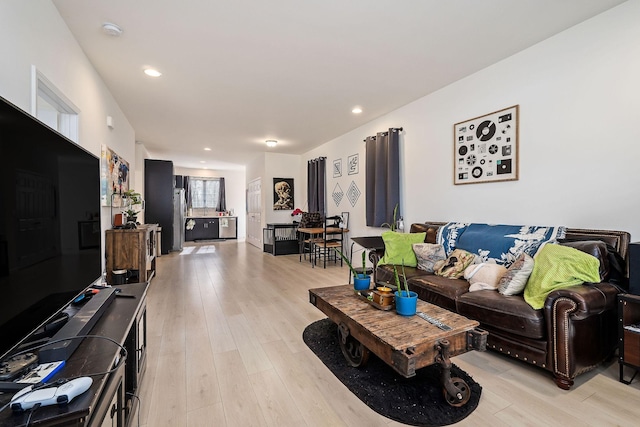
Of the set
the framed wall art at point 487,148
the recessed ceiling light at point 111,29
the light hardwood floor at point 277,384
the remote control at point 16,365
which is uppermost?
the recessed ceiling light at point 111,29

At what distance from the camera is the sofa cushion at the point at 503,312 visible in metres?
1.85

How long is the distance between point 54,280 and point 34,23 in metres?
1.76

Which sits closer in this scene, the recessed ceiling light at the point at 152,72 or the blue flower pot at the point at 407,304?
the blue flower pot at the point at 407,304

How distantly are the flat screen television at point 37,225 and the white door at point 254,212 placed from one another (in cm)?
618

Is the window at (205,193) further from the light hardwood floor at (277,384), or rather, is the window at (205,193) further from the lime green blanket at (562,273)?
the lime green blanket at (562,273)

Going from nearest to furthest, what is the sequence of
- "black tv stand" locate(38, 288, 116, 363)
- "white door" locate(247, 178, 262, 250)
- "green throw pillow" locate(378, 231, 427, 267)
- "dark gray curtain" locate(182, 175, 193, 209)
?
"black tv stand" locate(38, 288, 116, 363) < "green throw pillow" locate(378, 231, 427, 267) < "white door" locate(247, 178, 262, 250) < "dark gray curtain" locate(182, 175, 193, 209)

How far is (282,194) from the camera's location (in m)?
7.52

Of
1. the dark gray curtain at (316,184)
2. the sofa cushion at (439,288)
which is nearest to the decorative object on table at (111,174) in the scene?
the sofa cushion at (439,288)

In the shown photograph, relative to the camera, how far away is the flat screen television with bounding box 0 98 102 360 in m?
0.93

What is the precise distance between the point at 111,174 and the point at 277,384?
127 inches

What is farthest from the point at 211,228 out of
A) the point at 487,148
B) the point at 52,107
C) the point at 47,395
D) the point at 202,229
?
the point at 47,395

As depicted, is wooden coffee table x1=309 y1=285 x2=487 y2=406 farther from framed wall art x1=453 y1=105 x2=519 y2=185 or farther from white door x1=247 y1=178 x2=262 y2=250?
white door x1=247 y1=178 x2=262 y2=250

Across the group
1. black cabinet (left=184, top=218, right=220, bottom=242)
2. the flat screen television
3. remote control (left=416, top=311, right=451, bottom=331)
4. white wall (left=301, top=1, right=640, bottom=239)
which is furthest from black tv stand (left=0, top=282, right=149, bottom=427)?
black cabinet (left=184, top=218, right=220, bottom=242)

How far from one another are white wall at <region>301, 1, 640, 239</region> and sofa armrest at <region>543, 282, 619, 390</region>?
2.56 feet
